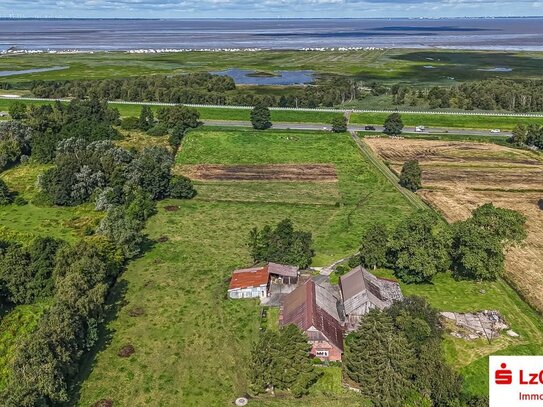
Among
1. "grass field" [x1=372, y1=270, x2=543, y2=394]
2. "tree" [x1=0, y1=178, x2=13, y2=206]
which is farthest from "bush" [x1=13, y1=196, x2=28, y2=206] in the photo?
"grass field" [x1=372, y1=270, x2=543, y2=394]

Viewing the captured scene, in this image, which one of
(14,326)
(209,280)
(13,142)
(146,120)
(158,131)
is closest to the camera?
(14,326)

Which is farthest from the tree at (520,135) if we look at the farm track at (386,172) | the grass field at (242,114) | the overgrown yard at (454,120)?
the grass field at (242,114)

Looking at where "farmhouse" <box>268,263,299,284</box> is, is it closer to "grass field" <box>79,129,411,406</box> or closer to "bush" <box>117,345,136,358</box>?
"grass field" <box>79,129,411,406</box>

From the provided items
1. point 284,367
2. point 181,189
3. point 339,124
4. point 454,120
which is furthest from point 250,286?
point 454,120

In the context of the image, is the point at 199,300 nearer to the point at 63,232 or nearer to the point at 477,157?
the point at 63,232

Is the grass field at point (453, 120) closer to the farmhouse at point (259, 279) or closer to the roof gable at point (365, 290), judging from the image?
the farmhouse at point (259, 279)

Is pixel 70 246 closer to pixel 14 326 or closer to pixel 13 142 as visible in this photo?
pixel 14 326

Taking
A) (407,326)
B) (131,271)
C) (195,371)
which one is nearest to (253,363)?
(195,371)
